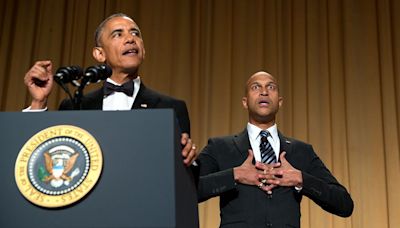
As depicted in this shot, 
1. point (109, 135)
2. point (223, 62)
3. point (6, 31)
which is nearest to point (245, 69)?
point (223, 62)

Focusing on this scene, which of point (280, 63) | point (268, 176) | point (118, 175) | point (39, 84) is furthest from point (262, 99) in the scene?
point (280, 63)

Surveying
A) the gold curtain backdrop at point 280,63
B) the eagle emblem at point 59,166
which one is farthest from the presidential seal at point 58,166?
the gold curtain backdrop at point 280,63

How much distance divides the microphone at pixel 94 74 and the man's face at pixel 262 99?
1.00m

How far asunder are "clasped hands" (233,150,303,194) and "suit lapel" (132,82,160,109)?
0.45 metres

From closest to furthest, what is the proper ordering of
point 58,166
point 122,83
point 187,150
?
point 58,166 → point 187,150 → point 122,83

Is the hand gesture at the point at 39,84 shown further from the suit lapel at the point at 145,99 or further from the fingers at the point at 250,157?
the fingers at the point at 250,157

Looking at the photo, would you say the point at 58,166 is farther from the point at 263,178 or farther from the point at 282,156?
the point at 282,156

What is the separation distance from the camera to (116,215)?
125 centimetres

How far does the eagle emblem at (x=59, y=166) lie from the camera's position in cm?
126

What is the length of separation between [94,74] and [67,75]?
0.07 meters

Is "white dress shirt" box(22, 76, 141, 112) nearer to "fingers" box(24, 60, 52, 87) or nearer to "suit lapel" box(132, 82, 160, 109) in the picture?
"suit lapel" box(132, 82, 160, 109)

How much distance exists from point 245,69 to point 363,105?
33.0 inches

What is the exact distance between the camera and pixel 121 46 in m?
2.12

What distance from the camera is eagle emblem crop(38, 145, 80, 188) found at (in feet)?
4.13
